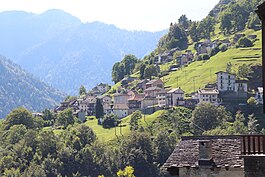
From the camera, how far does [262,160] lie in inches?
693

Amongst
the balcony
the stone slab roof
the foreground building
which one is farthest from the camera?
the stone slab roof

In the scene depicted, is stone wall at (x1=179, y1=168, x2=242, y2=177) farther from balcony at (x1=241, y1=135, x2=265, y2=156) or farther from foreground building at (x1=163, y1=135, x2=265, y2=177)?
balcony at (x1=241, y1=135, x2=265, y2=156)

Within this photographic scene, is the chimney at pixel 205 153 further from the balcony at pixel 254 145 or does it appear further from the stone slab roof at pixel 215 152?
the balcony at pixel 254 145

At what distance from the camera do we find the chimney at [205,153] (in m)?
25.6

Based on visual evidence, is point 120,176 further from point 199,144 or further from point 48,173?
point 199,144

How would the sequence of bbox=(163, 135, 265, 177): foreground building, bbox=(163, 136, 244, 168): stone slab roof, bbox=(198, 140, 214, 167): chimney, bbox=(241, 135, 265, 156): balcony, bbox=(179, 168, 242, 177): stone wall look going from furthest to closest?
bbox=(198, 140, 214, 167): chimney < bbox=(163, 136, 244, 168): stone slab roof < bbox=(163, 135, 265, 177): foreground building < bbox=(179, 168, 242, 177): stone wall < bbox=(241, 135, 265, 156): balcony

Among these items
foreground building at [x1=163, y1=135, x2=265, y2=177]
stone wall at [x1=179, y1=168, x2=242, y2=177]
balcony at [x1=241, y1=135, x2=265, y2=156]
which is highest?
balcony at [x1=241, y1=135, x2=265, y2=156]

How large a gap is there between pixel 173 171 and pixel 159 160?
563 feet

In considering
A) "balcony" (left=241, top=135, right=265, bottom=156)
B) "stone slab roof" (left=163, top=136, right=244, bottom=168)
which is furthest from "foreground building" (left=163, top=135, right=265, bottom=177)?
"balcony" (left=241, top=135, right=265, bottom=156)

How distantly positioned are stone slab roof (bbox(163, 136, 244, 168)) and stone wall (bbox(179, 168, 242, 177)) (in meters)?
0.18

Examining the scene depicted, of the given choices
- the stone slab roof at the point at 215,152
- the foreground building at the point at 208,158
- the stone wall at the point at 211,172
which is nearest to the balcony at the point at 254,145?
the foreground building at the point at 208,158

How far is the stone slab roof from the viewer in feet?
83.6

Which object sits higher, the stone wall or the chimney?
the chimney

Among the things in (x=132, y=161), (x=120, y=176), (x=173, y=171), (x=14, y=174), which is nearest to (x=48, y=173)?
(x=14, y=174)
